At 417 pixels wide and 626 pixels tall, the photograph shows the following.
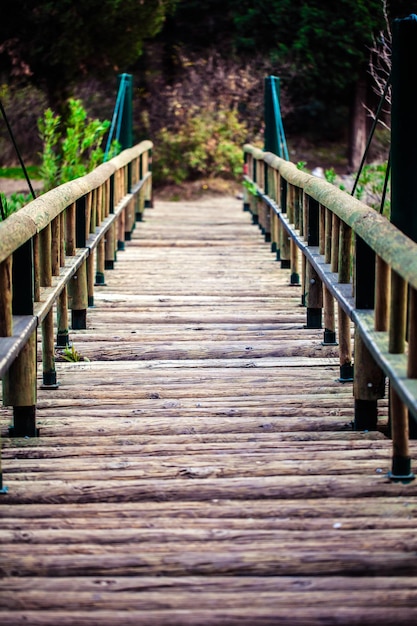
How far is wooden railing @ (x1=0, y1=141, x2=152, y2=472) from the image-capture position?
Result: 13.5 feet

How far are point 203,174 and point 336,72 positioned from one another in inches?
127

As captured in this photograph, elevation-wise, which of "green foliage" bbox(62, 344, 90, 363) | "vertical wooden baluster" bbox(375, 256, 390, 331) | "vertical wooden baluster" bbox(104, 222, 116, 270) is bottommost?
"green foliage" bbox(62, 344, 90, 363)

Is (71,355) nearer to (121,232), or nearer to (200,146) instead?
(121,232)

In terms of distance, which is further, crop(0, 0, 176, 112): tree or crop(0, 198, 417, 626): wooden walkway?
crop(0, 0, 176, 112): tree

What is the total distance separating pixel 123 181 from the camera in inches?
409

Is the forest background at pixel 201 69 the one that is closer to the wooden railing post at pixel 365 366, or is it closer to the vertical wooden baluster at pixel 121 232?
the vertical wooden baluster at pixel 121 232

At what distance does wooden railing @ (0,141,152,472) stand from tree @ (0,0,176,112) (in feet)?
26.6

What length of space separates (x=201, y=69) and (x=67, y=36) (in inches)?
182

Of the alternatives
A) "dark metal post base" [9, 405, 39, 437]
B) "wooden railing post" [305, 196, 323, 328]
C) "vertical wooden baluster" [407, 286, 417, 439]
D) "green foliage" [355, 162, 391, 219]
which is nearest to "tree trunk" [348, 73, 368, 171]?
"green foliage" [355, 162, 391, 219]

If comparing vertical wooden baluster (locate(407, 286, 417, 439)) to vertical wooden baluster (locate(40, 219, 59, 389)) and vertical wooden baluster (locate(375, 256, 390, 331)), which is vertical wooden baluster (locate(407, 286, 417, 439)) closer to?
vertical wooden baluster (locate(375, 256, 390, 331))

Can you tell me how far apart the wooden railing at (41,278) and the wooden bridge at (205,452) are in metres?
0.01

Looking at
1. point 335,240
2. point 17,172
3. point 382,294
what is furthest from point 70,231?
point 17,172

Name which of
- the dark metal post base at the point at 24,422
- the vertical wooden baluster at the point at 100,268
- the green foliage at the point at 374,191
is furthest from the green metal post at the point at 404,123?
the green foliage at the point at 374,191

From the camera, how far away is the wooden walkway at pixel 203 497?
3.04 metres
